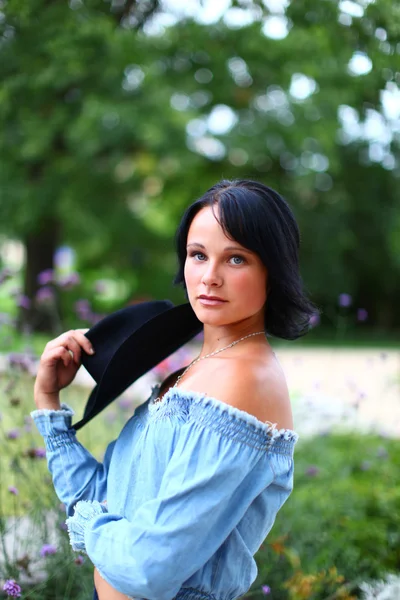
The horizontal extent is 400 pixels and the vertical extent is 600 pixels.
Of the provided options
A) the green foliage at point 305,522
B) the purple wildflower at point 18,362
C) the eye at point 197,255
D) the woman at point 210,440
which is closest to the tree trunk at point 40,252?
the green foliage at point 305,522

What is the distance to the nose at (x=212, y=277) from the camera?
1554 mm

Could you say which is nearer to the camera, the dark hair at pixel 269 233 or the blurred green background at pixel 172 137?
the dark hair at pixel 269 233

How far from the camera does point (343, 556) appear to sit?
3.25m

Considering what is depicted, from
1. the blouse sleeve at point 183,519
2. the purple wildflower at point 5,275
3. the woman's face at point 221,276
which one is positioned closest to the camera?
the blouse sleeve at point 183,519

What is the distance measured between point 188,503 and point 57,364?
0.63 meters

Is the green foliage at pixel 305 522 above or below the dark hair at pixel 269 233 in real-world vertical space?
below

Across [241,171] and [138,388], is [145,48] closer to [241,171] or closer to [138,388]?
[138,388]

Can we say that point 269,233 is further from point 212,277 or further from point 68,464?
point 68,464

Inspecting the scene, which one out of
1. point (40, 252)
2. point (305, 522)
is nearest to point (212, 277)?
point (305, 522)

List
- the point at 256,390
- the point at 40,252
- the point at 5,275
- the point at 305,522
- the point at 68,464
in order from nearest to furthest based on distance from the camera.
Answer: the point at 256,390
the point at 68,464
the point at 5,275
the point at 305,522
the point at 40,252

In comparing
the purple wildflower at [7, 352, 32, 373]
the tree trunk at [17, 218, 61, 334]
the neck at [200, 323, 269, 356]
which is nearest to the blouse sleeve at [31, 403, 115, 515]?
the neck at [200, 323, 269, 356]

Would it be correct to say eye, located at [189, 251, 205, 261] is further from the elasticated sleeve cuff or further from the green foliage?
the green foliage

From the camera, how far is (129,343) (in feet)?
5.83

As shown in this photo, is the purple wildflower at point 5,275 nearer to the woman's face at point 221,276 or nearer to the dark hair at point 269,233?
the dark hair at point 269,233
